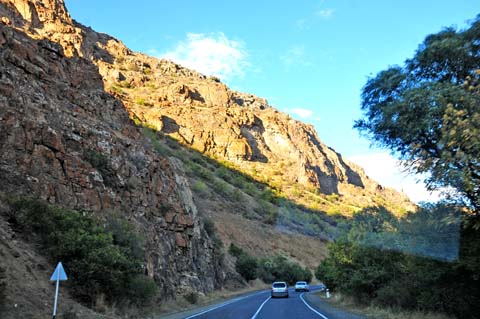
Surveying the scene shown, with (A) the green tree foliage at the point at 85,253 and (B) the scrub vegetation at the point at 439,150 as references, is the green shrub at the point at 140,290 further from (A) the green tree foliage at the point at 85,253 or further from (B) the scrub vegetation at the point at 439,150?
(B) the scrub vegetation at the point at 439,150

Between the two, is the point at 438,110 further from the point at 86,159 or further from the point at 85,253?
the point at 86,159

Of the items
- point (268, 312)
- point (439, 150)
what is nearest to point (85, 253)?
point (268, 312)

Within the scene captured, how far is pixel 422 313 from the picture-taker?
15992 mm

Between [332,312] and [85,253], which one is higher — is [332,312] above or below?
below

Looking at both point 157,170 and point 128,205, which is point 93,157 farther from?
point 157,170

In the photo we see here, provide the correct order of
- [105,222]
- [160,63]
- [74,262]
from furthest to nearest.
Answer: [160,63] < [105,222] < [74,262]

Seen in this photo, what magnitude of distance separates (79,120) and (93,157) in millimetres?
3950

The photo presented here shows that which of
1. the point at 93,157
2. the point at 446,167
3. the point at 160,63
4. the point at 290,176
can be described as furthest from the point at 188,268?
the point at 160,63

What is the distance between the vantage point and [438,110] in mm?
10078

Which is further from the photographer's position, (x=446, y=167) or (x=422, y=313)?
(x=422, y=313)

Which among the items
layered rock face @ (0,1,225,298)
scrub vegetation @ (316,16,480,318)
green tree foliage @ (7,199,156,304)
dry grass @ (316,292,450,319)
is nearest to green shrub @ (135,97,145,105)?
layered rock face @ (0,1,225,298)

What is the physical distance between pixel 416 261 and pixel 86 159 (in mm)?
18172

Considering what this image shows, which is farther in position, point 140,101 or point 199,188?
point 140,101

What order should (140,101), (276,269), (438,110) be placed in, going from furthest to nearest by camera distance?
1. (140,101)
2. (276,269)
3. (438,110)
